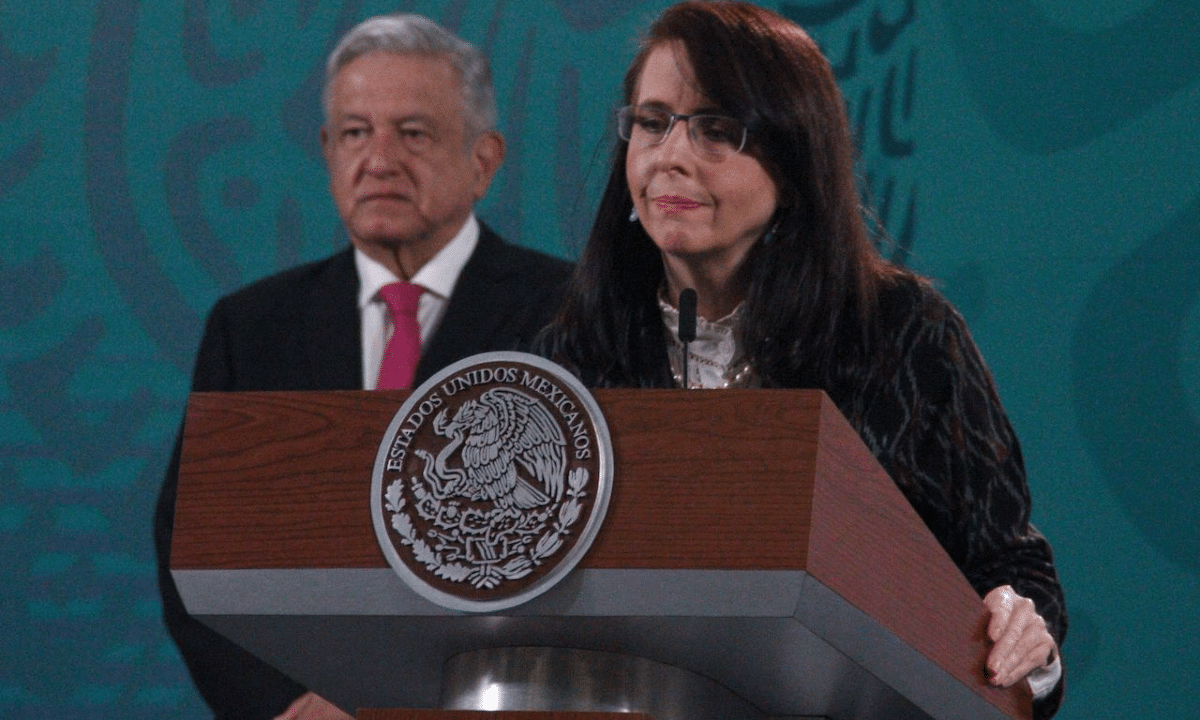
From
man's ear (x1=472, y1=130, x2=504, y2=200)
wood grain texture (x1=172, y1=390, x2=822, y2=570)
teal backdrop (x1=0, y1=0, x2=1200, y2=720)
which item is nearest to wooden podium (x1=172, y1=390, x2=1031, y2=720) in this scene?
wood grain texture (x1=172, y1=390, x2=822, y2=570)

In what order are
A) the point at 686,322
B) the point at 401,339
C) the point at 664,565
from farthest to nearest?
1. the point at 401,339
2. the point at 686,322
3. the point at 664,565

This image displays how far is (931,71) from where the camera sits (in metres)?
2.66

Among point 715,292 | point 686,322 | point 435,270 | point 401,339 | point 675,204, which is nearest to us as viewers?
point 686,322

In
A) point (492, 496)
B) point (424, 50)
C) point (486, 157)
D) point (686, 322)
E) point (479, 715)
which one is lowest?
point (479, 715)

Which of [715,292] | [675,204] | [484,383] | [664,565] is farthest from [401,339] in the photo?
[664,565]

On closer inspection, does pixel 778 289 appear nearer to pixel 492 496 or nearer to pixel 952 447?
pixel 952 447


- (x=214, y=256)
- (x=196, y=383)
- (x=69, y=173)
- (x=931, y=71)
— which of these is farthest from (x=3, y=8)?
(x=931, y=71)

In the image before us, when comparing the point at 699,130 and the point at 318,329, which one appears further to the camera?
the point at 318,329

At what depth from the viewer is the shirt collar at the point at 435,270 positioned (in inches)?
105

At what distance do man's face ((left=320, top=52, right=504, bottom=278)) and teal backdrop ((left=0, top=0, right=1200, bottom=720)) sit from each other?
0.14 m

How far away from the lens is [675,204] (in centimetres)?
153

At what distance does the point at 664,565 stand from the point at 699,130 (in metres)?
0.67

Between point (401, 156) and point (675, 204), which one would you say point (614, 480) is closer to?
point (675, 204)

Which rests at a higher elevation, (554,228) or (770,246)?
(554,228)
